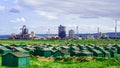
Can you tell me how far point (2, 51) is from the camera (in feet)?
281

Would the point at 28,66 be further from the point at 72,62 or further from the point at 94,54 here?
the point at 94,54

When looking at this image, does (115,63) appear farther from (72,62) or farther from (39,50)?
(39,50)

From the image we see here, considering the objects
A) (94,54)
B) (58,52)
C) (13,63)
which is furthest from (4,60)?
(94,54)

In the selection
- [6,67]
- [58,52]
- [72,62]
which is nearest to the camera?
[6,67]

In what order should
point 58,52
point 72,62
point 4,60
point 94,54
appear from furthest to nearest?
point 94,54, point 58,52, point 72,62, point 4,60

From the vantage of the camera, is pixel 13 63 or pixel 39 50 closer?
pixel 13 63

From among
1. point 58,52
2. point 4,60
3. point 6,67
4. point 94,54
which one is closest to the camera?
point 6,67

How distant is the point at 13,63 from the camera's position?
54.1m

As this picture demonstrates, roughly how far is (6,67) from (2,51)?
114 ft

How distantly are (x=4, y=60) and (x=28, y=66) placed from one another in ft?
17.2

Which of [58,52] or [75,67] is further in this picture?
[58,52]

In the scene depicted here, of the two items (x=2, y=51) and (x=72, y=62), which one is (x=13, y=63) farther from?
(x=2, y=51)

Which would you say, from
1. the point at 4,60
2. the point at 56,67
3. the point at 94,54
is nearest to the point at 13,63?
the point at 4,60

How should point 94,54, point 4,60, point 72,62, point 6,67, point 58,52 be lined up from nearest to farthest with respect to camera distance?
point 6,67
point 4,60
point 72,62
point 58,52
point 94,54
